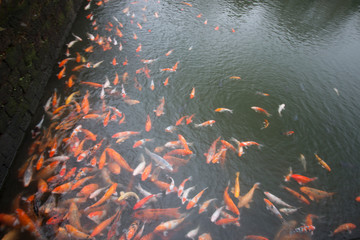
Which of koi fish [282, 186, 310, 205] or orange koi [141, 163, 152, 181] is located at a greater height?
orange koi [141, 163, 152, 181]

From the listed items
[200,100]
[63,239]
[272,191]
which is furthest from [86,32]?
[272,191]

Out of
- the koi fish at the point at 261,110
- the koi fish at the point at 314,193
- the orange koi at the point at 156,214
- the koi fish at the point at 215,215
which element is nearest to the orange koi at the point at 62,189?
the orange koi at the point at 156,214

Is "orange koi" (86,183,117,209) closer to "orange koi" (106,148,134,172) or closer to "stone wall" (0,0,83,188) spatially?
"orange koi" (106,148,134,172)

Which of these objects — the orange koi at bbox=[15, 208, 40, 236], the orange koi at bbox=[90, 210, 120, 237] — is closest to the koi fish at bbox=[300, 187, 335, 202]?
the orange koi at bbox=[90, 210, 120, 237]

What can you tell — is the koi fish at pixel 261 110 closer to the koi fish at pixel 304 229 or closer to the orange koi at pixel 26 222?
the koi fish at pixel 304 229

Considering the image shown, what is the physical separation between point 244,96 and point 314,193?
3.59 metres

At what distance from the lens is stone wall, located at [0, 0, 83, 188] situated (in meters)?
4.75

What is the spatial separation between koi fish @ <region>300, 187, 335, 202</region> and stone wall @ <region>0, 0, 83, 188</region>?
6.92 metres

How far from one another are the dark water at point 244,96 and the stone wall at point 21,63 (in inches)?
15.4

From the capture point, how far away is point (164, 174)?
495 cm

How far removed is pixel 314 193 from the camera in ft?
16.0

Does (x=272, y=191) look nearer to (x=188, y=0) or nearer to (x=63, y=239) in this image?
(x=63, y=239)

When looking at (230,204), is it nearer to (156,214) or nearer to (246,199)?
(246,199)

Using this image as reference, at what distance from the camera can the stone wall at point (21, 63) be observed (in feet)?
15.6
